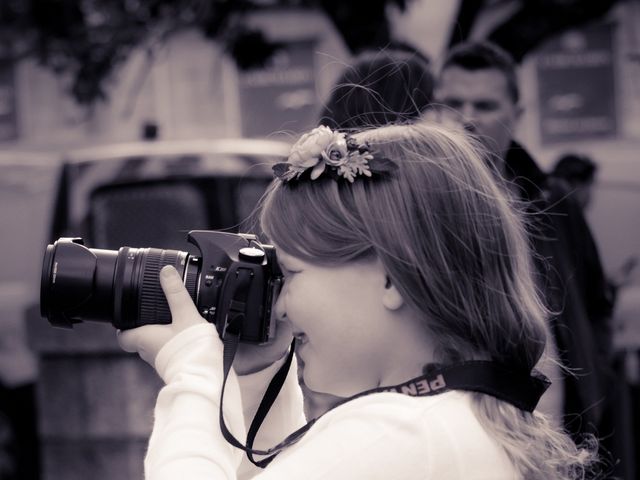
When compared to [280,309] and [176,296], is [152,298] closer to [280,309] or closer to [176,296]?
[176,296]

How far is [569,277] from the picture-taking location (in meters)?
2.31

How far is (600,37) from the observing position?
870 cm

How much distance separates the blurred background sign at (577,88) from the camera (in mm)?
8734

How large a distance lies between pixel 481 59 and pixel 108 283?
1458mm

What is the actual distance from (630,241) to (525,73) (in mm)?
3660

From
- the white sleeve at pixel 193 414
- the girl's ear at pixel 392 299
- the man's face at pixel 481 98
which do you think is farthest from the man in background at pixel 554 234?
the white sleeve at pixel 193 414

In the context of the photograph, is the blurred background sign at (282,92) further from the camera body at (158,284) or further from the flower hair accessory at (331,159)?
the flower hair accessory at (331,159)

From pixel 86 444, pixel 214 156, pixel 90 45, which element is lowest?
pixel 86 444

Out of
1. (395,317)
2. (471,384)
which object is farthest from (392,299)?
(471,384)

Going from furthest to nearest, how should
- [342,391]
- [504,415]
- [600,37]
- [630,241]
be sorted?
[600,37] → [630,241] → [342,391] → [504,415]

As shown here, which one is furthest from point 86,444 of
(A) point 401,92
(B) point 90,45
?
(A) point 401,92

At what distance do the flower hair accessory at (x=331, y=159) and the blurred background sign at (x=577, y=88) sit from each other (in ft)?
24.4

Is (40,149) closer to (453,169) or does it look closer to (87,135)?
(87,135)

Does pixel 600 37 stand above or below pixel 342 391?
above
